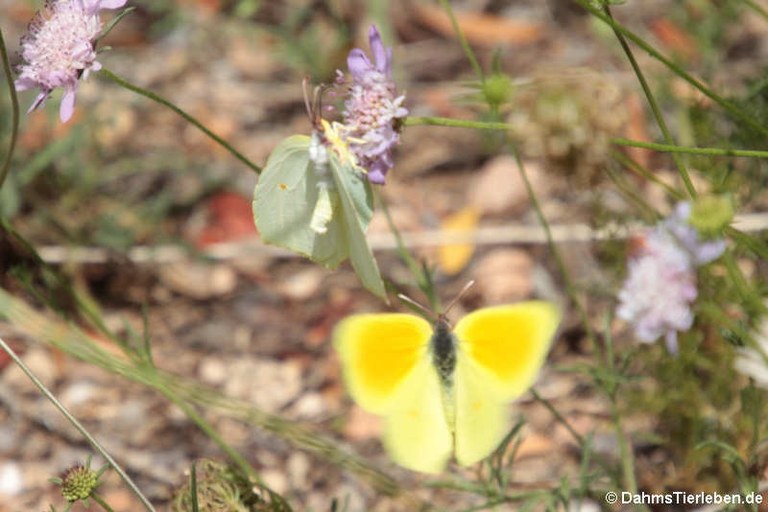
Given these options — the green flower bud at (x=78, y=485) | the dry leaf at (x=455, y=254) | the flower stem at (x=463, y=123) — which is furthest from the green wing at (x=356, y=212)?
the dry leaf at (x=455, y=254)

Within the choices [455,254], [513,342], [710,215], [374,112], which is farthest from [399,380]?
[455,254]

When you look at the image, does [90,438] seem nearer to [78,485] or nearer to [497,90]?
[78,485]

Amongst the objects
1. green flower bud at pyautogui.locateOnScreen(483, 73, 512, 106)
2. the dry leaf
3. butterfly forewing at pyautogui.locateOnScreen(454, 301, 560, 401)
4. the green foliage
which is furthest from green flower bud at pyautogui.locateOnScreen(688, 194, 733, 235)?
the dry leaf

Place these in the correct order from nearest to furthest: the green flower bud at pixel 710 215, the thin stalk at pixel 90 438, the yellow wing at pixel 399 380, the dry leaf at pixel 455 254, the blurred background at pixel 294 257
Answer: the green flower bud at pixel 710 215 < the thin stalk at pixel 90 438 < the yellow wing at pixel 399 380 < the blurred background at pixel 294 257 < the dry leaf at pixel 455 254

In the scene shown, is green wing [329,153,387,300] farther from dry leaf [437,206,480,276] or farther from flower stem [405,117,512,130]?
dry leaf [437,206,480,276]

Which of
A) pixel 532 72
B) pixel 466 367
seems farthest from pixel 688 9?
pixel 466 367

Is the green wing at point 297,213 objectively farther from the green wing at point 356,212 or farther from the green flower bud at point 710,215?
the green flower bud at point 710,215

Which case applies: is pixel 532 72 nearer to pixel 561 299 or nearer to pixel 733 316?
pixel 561 299
